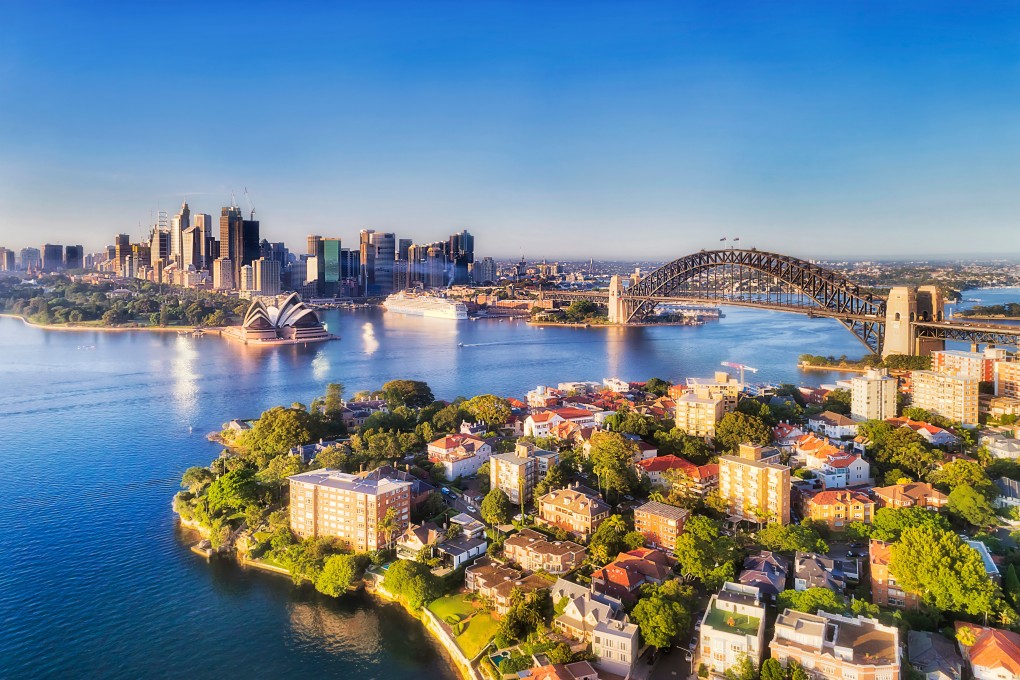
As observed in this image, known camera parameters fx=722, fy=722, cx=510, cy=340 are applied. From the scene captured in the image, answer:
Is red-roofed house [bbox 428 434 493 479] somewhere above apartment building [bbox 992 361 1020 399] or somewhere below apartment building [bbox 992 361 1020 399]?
below

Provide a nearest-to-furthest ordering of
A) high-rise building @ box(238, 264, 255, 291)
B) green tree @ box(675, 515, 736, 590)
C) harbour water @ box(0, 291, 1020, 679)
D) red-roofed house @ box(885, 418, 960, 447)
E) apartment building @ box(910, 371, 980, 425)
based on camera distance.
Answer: harbour water @ box(0, 291, 1020, 679) → green tree @ box(675, 515, 736, 590) → red-roofed house @ box(885, 418, 960, 447) → apartment building @ box(910, 371, 980, 425) → high-rise building @ box(238, 264, 255, 291)

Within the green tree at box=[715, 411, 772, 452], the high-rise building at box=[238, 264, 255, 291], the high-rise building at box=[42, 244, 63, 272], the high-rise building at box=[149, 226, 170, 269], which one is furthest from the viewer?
the high-rise building at box=[42, 244, 63, 272]

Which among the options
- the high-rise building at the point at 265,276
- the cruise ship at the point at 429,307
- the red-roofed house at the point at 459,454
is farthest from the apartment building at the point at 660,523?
the high-rise building at the point at 265,276

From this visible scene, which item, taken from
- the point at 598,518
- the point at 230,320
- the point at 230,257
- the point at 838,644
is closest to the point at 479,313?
the point at 230,320

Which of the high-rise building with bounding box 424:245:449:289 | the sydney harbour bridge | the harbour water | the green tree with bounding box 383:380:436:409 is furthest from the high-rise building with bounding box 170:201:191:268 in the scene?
the green tree with bounding box 383:380:436:409

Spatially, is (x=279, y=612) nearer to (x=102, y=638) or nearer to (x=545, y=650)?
(x=102, y=638)

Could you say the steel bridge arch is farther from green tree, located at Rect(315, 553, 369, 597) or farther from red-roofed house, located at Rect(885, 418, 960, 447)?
green tree, located at Rect(315, 553, 369, 597)

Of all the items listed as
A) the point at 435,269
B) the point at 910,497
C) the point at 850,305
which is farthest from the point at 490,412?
the point at 435,269
